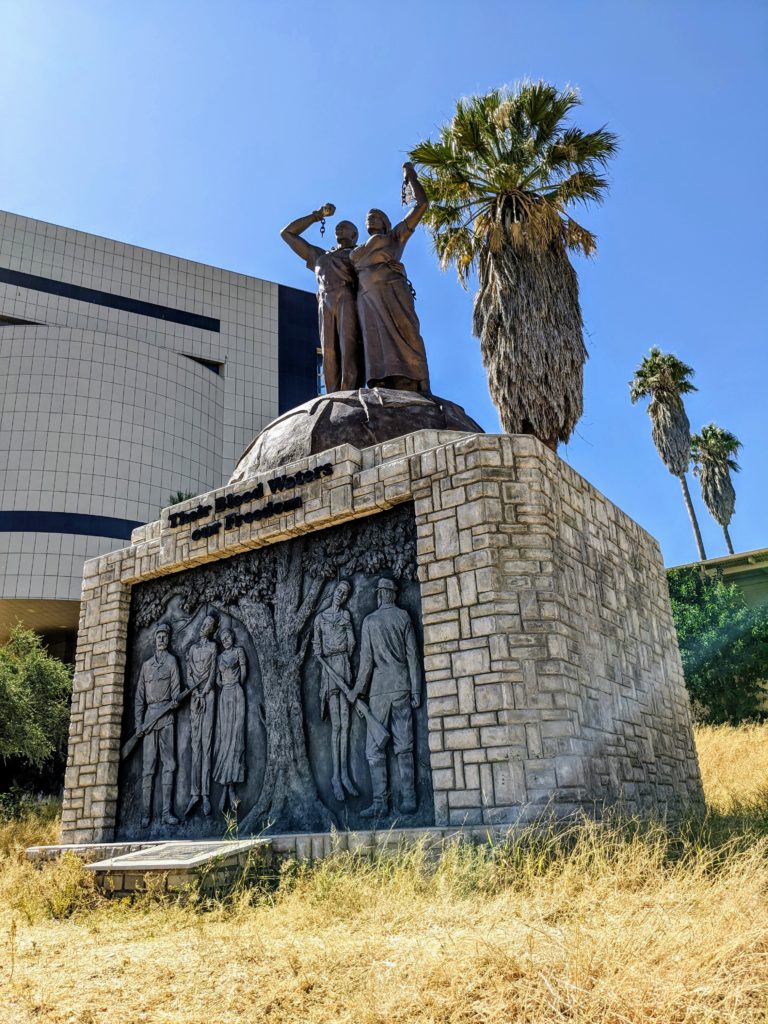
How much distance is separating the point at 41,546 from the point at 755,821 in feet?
107

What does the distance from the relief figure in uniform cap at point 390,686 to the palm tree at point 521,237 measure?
602 cm

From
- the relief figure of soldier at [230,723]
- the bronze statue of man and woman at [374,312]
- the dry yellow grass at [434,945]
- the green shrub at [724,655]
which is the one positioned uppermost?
the bronze statue of man and woman at [374,312]

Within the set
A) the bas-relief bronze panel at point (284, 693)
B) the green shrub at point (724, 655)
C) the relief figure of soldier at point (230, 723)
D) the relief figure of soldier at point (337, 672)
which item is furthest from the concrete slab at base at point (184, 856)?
the green shrub at point (724, 655)

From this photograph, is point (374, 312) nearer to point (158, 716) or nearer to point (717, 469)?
point (158, 716)

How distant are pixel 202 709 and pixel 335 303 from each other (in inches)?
260

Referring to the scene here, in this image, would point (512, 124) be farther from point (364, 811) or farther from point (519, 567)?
point (364, 811)

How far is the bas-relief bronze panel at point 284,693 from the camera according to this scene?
30.0 ft

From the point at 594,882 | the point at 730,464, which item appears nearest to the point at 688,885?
the point at 594,882

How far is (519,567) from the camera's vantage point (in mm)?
8711

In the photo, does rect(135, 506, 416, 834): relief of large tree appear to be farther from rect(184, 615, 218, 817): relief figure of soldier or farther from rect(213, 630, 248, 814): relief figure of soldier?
rect(184, 615, 218, 817): relief figure of soldier

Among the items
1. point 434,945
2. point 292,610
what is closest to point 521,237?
point 292,610

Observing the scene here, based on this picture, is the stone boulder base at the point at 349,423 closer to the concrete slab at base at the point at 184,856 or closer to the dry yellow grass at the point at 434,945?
the concrete slab at base at the point at 184,856

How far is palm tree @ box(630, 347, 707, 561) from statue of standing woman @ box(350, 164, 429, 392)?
18568mm

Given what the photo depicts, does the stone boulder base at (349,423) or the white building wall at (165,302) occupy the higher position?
the white building wall at (165,302)
